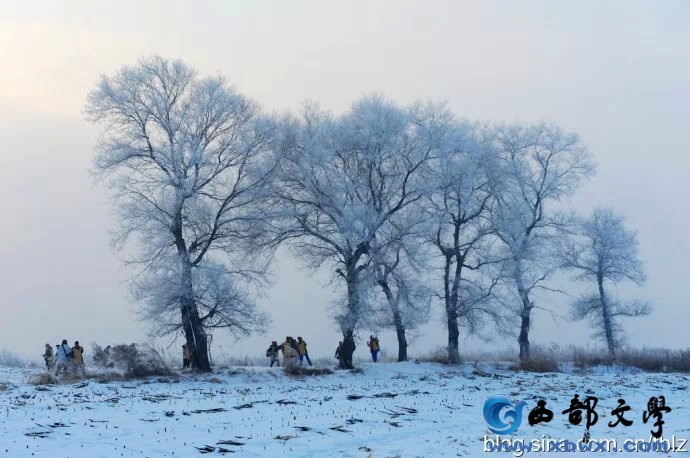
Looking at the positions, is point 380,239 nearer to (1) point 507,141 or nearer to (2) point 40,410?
(1) point 507,141

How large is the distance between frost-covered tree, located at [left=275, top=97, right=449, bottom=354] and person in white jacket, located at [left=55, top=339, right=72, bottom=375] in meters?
10.8

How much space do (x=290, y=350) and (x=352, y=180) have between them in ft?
28.7

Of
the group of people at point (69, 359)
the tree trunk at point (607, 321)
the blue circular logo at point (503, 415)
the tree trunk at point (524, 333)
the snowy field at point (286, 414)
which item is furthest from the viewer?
the tree trunk at point (607, 321)

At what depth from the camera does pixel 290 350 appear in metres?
35.4

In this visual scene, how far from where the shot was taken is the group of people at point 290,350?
1366 inches

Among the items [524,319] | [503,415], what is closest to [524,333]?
[524,319]

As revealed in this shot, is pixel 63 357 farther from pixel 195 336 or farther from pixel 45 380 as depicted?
pixel 195 336

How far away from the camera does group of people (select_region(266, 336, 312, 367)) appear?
34688 millimetres

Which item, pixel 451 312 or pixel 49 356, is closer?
pixel 49 356

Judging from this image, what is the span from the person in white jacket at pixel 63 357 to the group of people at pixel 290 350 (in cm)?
935

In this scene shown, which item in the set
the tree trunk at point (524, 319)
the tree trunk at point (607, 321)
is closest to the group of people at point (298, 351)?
the tree trunk at point (524, 319)

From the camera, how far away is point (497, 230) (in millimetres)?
41500

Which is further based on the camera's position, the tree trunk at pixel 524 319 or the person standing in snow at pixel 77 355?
the tree trunk at pixel 524 319

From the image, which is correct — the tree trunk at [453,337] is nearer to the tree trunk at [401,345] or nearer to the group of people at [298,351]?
the tree trunk at [401,345]
